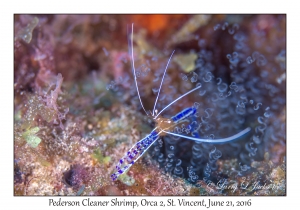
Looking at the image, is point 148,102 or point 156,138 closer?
point 156,138

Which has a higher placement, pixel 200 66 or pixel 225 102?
pixel 200 66

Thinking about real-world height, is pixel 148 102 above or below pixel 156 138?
above

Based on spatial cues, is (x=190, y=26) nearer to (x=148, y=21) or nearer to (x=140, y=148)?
(x=148, y=21)

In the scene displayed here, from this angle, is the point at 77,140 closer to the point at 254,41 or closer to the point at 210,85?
the point at 210,85

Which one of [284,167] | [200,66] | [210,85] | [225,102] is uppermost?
[200,66]
